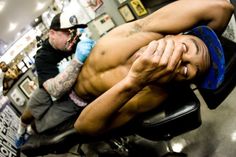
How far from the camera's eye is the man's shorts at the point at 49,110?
2.67 metres

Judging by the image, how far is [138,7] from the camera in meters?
4.78

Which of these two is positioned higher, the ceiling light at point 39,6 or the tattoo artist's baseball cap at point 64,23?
the tattoo artist's baseball cap at point 64,23

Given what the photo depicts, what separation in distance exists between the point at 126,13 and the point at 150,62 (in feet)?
12.2

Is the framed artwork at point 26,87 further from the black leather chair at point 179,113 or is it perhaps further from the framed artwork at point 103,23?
the black leather chair at point 179,113

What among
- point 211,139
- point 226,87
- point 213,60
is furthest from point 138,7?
point 213,60

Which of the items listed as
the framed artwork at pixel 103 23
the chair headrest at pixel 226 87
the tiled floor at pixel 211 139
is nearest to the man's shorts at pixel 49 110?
the tiled floor at pixel 211 139

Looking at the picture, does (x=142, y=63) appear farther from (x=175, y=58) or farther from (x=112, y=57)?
(x=112, y=57)

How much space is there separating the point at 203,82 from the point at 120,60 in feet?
2.11

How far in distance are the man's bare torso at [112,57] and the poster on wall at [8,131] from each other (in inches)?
75.4

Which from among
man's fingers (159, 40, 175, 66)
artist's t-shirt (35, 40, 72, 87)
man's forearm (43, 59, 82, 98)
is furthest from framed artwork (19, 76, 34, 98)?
man's fingers (159, 40, 175, 66)

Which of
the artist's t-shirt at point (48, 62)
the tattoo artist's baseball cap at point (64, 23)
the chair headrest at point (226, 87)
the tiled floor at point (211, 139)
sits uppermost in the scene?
the tattoo artist's baseball cap at point (64, 23)

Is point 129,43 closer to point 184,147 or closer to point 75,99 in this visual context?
point 75,99

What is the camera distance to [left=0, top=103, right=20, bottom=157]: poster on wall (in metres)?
3.90

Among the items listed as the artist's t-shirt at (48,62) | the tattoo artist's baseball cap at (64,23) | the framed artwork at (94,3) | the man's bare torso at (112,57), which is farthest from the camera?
the framed artwork at (94,3)
